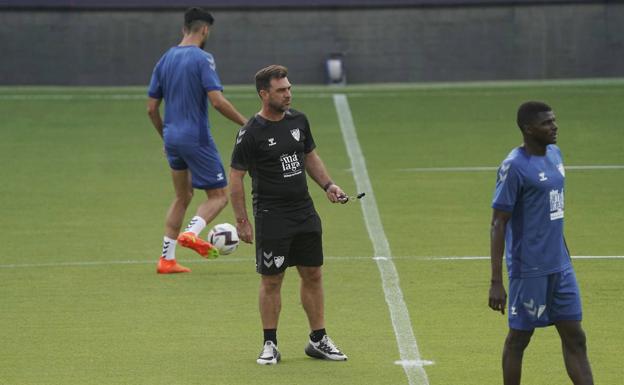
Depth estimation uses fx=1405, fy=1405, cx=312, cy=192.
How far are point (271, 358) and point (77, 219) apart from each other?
675 cm

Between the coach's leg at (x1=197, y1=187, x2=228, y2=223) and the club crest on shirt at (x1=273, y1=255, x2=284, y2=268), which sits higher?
the coach's leg at (x1=197, y1=187, x2=228, y2=223)

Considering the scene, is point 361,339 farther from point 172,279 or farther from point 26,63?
point 26,63

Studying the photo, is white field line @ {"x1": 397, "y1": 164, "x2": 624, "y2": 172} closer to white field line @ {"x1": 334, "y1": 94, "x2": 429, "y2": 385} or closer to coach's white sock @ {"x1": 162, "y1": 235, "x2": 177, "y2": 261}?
white field line @ {"x1": 334, "y1": 94, "x2": 429, "y2": 385}

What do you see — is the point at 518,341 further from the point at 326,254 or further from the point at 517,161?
the point at 326,254

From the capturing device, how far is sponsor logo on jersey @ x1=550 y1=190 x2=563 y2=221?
789cm

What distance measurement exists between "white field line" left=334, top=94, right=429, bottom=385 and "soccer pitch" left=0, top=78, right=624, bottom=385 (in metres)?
0.03

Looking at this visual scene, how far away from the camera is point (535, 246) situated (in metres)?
7.91

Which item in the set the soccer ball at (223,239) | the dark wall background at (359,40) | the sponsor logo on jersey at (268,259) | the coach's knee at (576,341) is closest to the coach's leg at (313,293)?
the sponsor logo on jersey at (268,259)

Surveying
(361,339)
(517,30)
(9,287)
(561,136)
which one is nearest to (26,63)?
(517,30)

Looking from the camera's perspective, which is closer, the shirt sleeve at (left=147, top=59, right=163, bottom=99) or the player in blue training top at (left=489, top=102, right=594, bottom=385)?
the player in blue training top at (left=489, top=102, right=594, bottom=385)

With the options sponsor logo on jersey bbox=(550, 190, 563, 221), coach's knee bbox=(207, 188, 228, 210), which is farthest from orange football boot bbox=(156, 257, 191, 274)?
sponsor logo on jersey bbox=(550, 190, 563, 221)

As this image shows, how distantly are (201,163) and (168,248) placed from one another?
0.83m

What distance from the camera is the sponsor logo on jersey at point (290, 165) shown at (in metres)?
9.55

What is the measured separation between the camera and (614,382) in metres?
8.93
